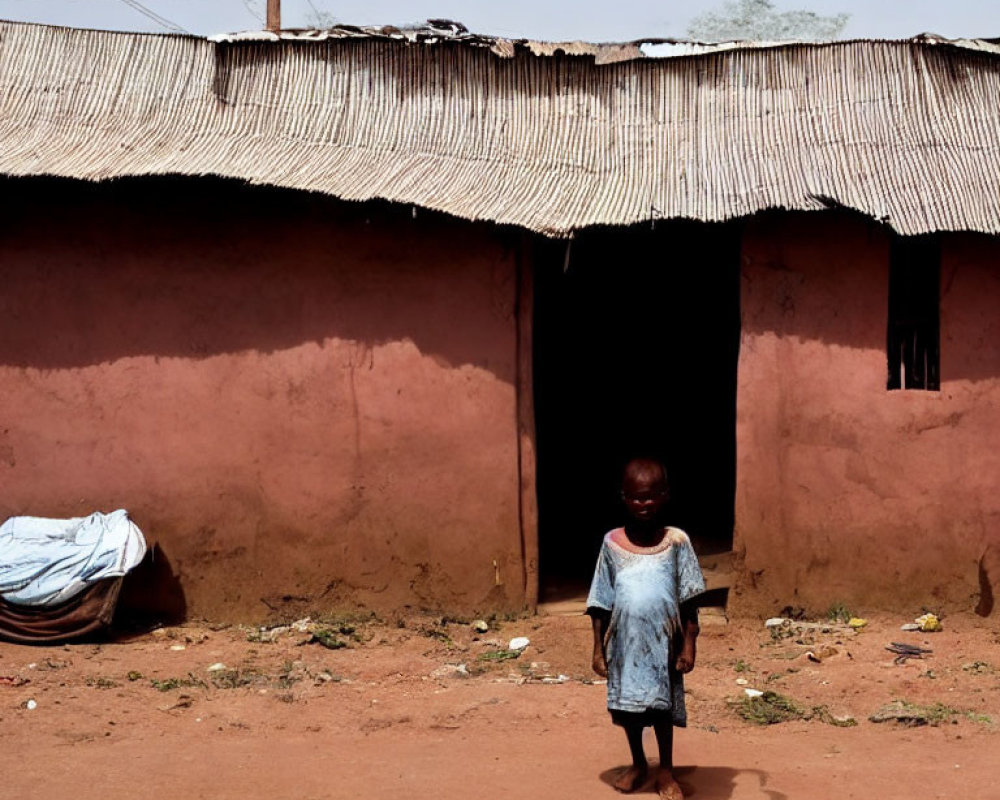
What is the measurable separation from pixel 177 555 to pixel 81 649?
2.68ft

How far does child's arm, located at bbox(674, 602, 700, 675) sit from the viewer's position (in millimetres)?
5027

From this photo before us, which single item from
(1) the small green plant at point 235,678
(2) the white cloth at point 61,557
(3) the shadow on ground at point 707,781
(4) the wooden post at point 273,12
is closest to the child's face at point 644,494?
(3) the shadow on ground at point 707,781

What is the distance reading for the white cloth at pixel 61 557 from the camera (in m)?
7.76

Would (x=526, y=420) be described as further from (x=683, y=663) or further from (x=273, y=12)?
(x=273, y=12)

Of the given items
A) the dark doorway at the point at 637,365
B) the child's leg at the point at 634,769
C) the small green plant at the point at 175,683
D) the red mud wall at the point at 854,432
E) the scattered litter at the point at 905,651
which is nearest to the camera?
the child's leg at the point at 634,769

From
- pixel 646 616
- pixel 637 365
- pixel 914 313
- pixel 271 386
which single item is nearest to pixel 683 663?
pixel 646 616

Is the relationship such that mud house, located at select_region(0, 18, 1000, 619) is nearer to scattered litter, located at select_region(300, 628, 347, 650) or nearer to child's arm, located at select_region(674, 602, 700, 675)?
scattered litter, located at select_region(300, 628, 347, 650)

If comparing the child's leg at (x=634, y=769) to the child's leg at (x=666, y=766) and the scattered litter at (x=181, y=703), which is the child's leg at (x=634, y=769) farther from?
the scattered litter at (x=181, y=703)

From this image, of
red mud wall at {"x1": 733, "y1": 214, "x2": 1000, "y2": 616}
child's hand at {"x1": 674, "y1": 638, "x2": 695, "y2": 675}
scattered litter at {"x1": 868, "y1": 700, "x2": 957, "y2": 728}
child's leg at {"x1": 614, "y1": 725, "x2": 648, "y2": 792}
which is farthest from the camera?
red mud wall at {"x1": 733, "y1": 214, "x2": 1000, "y2": 616}

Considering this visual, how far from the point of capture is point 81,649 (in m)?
7.74

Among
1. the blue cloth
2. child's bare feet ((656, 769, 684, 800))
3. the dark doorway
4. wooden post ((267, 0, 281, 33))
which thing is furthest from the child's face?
wooden post ((267, 0, 281, 33))

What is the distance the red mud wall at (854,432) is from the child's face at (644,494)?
10.5 ft

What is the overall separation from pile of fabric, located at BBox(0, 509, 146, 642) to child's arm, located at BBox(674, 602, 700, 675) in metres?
3.86

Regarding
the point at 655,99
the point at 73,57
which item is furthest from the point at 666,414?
the point at 73,57
